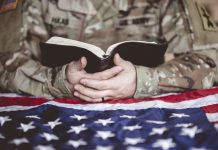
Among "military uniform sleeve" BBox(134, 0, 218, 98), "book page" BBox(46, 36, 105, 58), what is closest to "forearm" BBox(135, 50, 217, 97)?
"military uniform sleeve" BBox(134, 0, 218, 98)

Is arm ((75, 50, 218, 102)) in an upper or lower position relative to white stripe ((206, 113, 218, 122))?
upper

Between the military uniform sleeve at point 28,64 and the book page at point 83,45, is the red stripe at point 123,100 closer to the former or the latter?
the military uniform sleeve at point 28,64

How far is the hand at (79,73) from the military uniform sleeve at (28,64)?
2cm

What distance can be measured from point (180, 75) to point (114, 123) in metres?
0.36

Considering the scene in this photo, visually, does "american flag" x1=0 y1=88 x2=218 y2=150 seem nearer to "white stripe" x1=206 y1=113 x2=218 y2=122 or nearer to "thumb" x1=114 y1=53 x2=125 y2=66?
"white stripe" x1=206 y1=113 x2=218 y2=122

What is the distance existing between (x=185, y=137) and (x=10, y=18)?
91 cm

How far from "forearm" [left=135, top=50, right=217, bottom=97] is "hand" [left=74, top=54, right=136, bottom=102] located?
0.09ft

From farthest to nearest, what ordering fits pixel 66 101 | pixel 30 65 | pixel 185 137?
pixel 30 65 < pixel 66 101 < pixel 185 137

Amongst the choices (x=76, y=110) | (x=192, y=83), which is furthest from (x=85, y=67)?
(x=192, y=83)

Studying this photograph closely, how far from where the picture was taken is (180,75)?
3.50 ft

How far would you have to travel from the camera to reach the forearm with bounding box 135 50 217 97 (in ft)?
3.30

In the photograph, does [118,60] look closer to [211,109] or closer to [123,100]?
[123,100]

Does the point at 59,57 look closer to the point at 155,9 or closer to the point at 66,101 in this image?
the point at 66,101

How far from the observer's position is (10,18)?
130 cm
